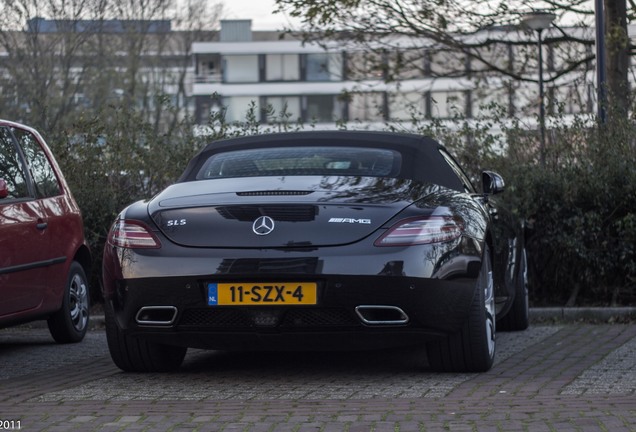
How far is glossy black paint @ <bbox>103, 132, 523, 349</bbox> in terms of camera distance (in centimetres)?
633

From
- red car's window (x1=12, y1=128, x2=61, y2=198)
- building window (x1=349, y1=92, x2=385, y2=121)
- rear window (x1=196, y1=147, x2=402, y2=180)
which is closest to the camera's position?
rear window (x1=196, y1=147, x2=402, y2=180)

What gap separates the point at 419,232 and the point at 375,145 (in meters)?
1.18

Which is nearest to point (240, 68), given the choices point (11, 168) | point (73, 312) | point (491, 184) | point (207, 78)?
point (207, 78)

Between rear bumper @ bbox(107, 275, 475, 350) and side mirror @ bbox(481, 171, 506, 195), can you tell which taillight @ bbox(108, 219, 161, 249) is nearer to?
rear bumper @ bbox(107, 275, 475, 350)

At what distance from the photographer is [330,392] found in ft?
20.8

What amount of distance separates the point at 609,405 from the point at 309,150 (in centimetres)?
253

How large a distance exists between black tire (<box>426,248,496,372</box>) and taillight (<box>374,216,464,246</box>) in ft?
1.28

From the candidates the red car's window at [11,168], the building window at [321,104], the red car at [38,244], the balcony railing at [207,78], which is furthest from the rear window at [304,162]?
the balcony railing at [207,78]

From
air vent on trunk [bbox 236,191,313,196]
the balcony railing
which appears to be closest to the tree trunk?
air vent on trunk [bbox 236,191,313,196]

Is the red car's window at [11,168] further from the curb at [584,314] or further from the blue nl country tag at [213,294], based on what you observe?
the curb at [584,314]

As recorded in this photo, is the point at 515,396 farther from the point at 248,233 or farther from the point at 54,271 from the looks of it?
the point at 54,271

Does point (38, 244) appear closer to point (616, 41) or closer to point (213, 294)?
point (213, 294)

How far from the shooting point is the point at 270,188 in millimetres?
6719

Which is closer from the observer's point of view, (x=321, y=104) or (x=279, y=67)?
(x=279, y=67)
